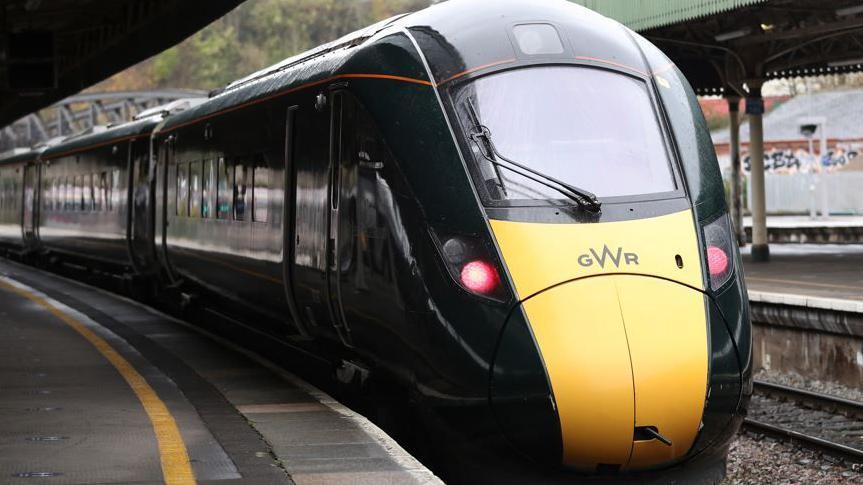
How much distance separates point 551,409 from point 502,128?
1.76m

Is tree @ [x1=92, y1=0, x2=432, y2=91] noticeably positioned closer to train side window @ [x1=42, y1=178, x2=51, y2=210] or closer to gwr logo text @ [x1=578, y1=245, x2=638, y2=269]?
train side window @ [x1=42, y1=178, x2=51, y2=210]

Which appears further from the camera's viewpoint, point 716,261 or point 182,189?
point 182,189

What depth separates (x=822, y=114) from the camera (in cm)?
6400

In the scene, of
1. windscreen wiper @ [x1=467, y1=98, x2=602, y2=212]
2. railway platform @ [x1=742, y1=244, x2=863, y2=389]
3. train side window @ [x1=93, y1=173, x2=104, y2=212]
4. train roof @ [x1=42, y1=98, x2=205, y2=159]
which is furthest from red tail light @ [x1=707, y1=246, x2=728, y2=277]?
train side window @ [x1=93, y1=173, x2=104, y2=212]

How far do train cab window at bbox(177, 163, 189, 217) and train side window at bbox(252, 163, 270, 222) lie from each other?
3.58m

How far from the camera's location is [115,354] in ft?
38.5

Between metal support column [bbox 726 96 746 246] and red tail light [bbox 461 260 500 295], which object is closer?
red tail light [bbox 461 260 500 295]

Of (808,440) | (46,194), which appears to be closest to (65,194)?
(46,194)

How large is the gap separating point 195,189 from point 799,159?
165ft

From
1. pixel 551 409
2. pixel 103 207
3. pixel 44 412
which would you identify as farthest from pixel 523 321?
pixel 103 207

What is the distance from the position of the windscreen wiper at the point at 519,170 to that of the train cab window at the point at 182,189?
7.63 metres

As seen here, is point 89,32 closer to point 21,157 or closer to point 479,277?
point 21,157

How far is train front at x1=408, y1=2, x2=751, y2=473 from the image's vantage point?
646cm

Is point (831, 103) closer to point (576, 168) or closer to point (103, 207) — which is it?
point (103, 207)
